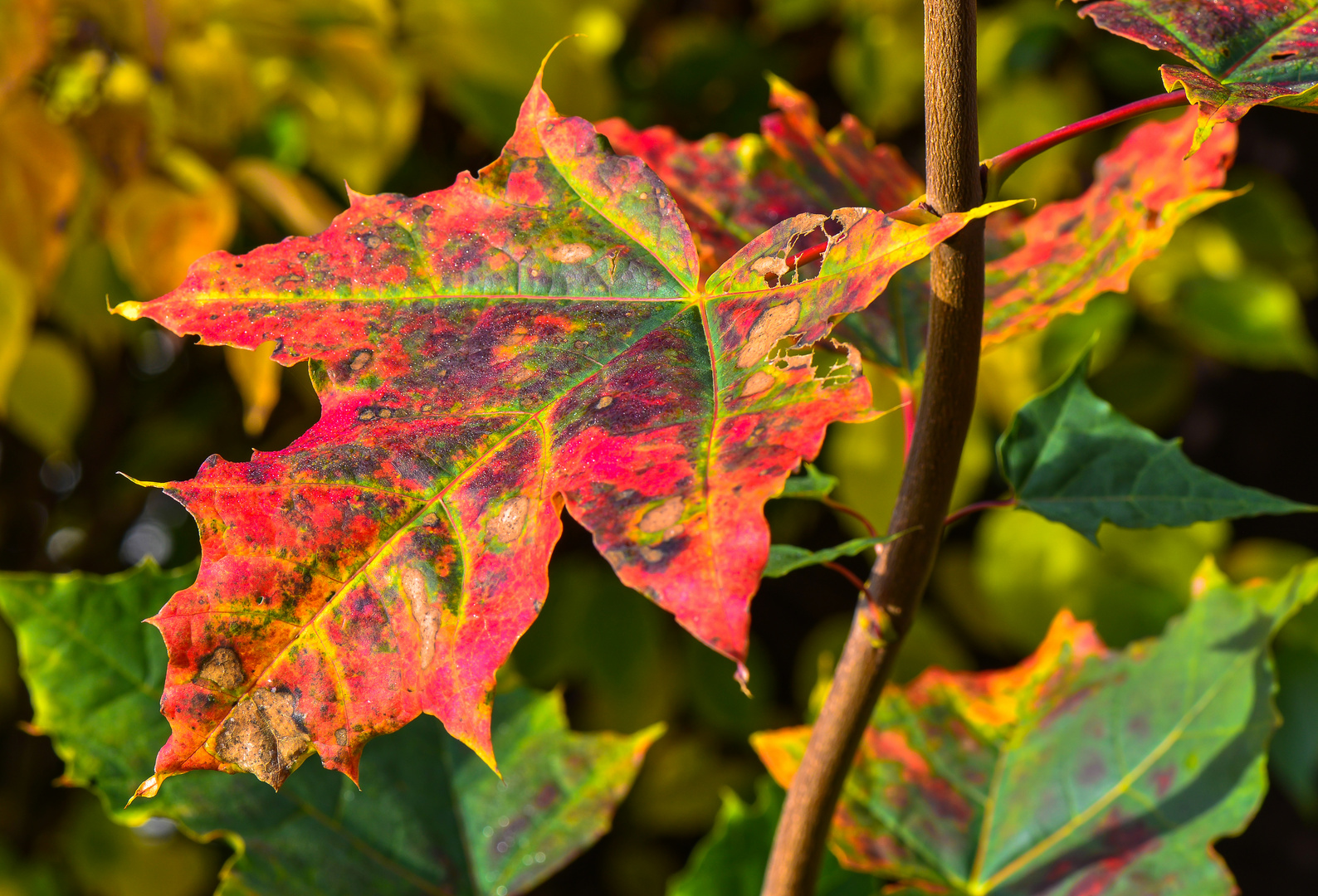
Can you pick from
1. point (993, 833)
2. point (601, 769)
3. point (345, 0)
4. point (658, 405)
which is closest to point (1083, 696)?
point (993, 833)

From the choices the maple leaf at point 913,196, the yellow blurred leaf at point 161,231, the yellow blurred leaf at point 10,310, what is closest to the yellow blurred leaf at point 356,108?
the yellow blurred leaf at point 161,231

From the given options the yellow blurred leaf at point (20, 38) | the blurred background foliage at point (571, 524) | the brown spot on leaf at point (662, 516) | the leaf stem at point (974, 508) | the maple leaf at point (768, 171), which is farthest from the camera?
the blurred background foliage at point (571, 524)

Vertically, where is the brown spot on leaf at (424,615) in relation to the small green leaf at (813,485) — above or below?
above

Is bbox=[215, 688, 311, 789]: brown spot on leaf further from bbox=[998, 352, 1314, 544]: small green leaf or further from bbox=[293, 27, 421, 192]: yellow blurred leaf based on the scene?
bbox=[293, 27, 421, 192]: yellow blurred leaf

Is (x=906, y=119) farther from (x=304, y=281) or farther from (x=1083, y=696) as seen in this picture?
(x=304, y=281)

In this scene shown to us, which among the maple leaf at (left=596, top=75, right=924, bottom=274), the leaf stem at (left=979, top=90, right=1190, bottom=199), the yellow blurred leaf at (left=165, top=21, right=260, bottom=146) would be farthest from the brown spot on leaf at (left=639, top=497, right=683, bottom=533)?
the yellow blurred leaf at (left=165, top=21, right=260, bottom=146)

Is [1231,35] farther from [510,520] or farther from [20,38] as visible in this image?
[20,38]

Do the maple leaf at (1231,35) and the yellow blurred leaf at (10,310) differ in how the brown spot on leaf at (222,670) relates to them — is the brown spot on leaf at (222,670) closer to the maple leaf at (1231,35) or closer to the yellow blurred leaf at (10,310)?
the maple leaf at (1231,35)
